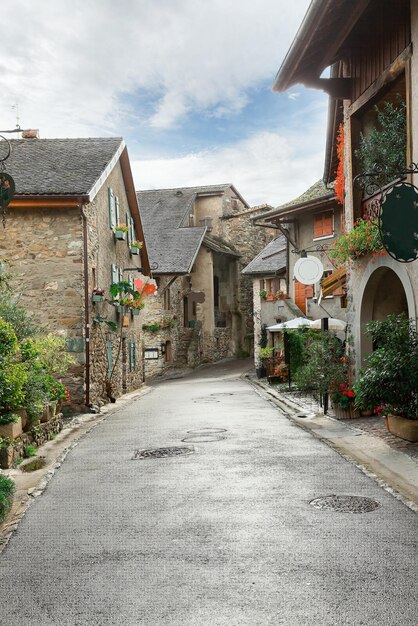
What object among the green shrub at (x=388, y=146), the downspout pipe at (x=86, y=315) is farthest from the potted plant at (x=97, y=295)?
the green shrub at (x=388, y=146)

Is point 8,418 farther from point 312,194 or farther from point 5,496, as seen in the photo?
point 312,194

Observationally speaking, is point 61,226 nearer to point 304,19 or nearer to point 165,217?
point 304,19

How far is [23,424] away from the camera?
1073cm

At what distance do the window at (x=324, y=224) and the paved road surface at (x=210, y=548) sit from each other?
717 inches

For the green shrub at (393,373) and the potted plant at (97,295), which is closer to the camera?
the green shrub at (393,373)

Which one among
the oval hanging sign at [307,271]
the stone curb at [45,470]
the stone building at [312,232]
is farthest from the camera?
the stone building at [312,232]

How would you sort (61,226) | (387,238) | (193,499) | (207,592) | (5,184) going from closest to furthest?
(207,592)
(193,499)
(387,238)
(5,184)
(61,226)

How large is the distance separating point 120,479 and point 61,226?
10699mm

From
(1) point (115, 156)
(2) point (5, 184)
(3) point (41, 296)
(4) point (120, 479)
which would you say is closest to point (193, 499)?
(4) point (120, 479)

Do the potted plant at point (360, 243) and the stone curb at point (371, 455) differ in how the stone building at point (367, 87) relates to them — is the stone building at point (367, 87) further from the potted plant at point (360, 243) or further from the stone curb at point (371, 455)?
the stone curb at point (371, 455)

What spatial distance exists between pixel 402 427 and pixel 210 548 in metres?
5.59

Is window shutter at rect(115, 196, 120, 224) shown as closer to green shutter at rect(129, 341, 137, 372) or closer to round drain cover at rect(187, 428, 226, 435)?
green shutter at rect(129, 341, 137, 372)

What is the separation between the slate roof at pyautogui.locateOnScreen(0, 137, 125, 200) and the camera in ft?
57.4

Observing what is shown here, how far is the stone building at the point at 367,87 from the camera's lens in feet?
31.4
